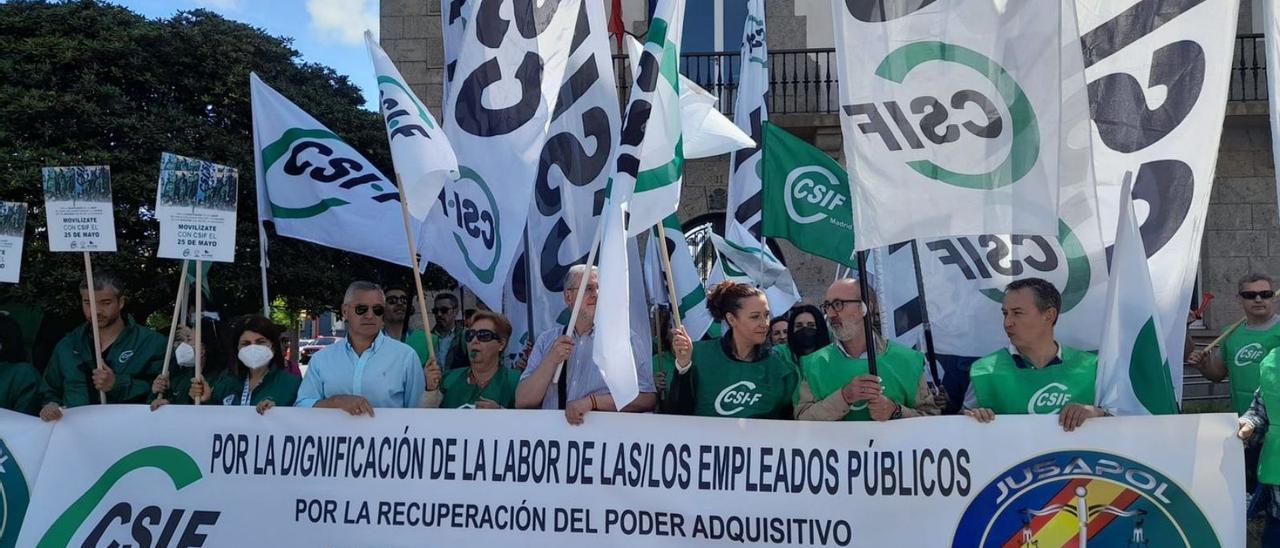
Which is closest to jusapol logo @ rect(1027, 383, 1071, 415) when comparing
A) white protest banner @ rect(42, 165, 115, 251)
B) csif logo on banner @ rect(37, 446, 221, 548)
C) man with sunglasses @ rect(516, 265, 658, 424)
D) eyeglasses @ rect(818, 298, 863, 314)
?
eyeglasses @ rect(818, 298, 863, 314)

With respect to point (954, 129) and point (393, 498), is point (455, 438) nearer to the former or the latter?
point (393, 498)

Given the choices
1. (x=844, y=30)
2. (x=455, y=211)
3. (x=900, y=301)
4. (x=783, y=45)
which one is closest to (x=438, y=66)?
(x=783, y=45)

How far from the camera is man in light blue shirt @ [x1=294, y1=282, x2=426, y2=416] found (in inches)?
179

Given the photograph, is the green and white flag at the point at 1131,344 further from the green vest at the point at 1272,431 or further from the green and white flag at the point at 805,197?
the green and white flag at the point at 805,197

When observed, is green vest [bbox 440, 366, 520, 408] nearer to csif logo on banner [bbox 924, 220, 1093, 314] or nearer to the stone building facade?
csif logo on banner [bbox 924, 220, 1093, 314]

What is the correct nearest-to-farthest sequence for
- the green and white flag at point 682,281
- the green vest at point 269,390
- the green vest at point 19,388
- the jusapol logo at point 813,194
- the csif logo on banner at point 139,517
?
1. the csif logo on banner at point 139,517
2. the green vest at point 269,390
3. the green vest at point 19,388
4. the jusapol logo at point 813,194
5. the green and white flag at point 682,281

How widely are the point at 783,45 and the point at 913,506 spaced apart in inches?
430

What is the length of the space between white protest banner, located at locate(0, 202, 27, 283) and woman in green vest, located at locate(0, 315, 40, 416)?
0.24m

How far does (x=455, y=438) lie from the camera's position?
14.0ft

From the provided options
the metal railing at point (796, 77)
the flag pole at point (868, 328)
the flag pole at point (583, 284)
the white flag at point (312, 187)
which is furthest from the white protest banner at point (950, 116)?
the metal railing at point (796, 77)

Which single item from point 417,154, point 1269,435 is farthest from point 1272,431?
point 417,154

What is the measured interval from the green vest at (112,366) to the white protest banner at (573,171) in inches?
79.0

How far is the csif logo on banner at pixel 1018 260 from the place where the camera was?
15.4ft

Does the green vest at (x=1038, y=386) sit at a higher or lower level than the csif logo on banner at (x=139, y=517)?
higher
